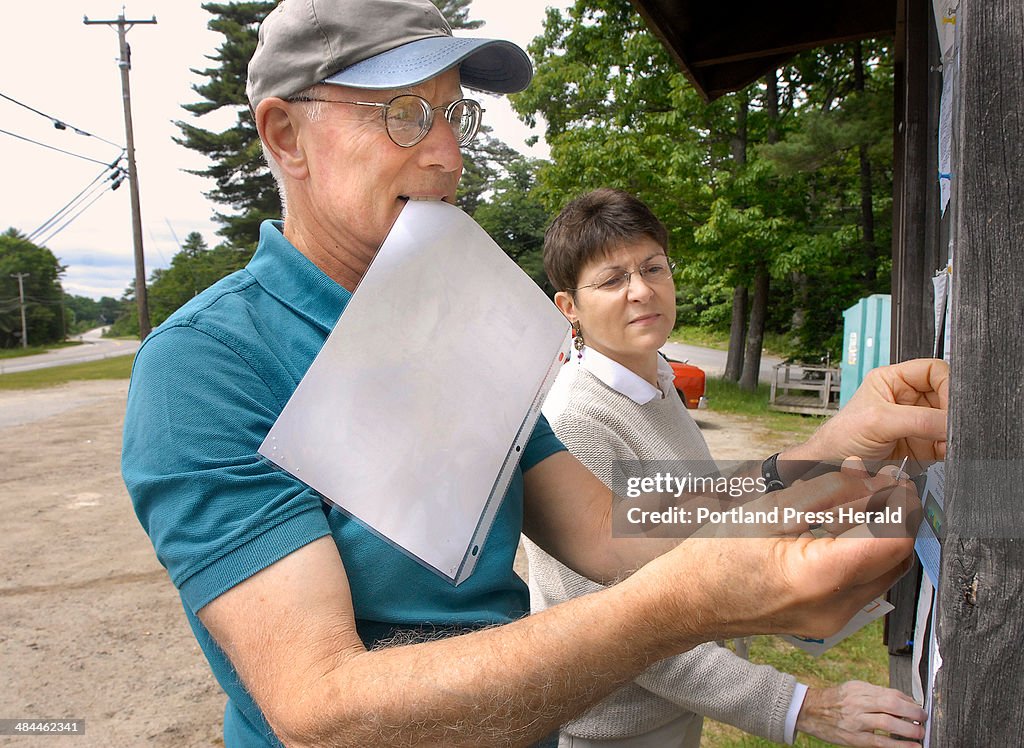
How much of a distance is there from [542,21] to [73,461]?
43.0 ft

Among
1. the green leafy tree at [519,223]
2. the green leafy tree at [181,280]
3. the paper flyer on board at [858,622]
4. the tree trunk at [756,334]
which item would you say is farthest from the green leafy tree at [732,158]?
the green leafy tree at [181,280]

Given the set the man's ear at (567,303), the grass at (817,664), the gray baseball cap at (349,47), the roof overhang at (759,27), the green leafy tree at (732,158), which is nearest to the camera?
the gray baseball cap at (349,47)

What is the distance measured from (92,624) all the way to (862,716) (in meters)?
4.57

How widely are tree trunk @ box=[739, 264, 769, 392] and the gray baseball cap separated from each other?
14.8 metres

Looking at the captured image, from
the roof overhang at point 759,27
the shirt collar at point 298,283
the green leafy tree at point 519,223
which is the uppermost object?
the green leafy tree at point 519,223

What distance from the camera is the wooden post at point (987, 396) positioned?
2.07 ft

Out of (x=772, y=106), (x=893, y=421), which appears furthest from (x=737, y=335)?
(x=893, y=421)

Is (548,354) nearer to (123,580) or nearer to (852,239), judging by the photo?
(123,580)

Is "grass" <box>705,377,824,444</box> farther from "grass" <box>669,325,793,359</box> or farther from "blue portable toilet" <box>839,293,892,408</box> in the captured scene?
"grass" <box>669,325,793,359</box>

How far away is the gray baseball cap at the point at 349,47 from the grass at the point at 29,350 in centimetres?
5223

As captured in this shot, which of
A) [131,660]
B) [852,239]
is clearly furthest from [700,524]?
[852,239]

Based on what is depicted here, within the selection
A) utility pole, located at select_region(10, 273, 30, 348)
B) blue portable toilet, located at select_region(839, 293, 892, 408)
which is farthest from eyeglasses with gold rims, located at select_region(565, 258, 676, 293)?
utility pole, located at select_region(10, 273, 30, 348)

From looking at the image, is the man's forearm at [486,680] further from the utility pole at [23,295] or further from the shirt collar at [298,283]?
the utility pole at [23,295]

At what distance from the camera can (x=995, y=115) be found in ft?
2.07
